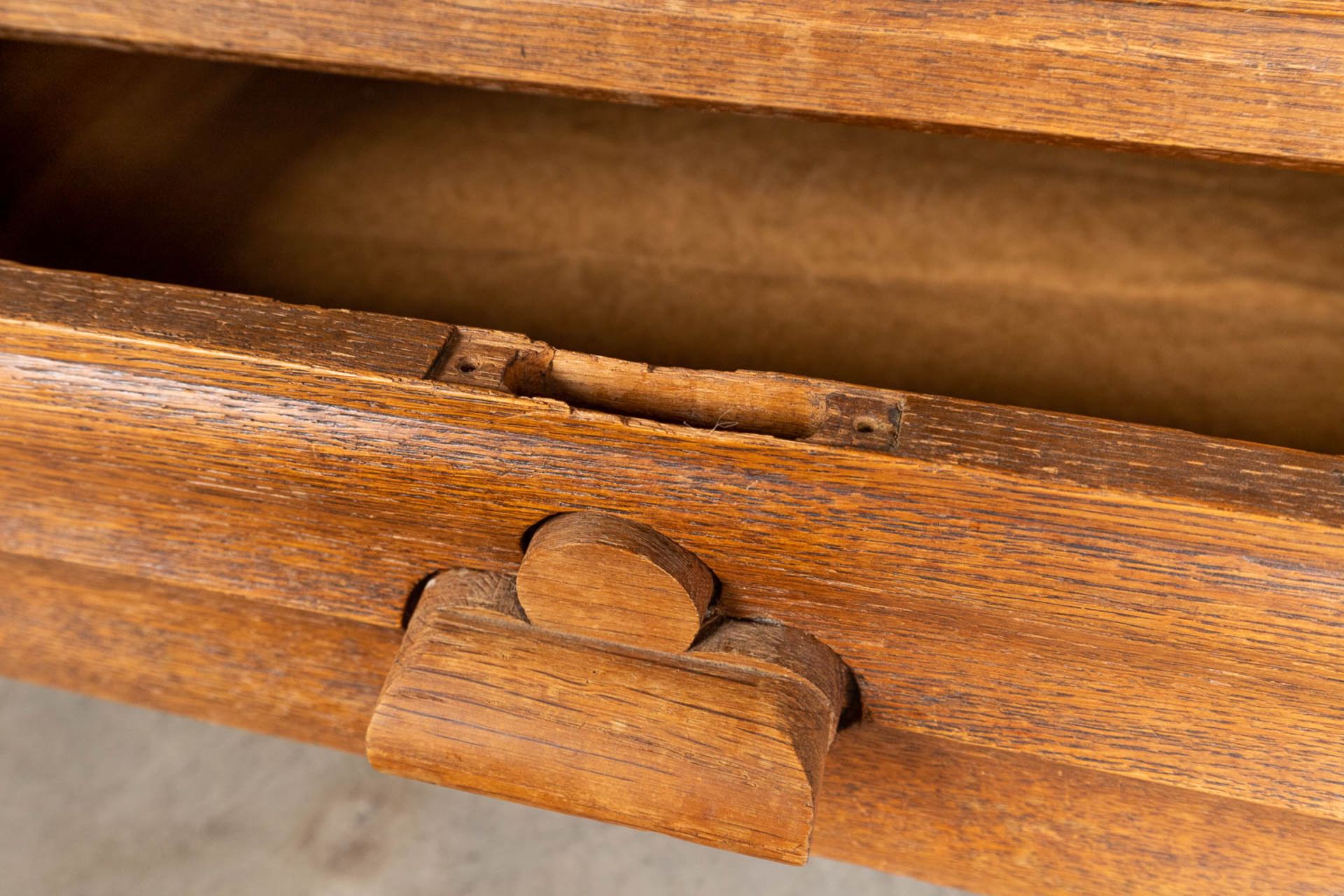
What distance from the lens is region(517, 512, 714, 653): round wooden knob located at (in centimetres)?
55

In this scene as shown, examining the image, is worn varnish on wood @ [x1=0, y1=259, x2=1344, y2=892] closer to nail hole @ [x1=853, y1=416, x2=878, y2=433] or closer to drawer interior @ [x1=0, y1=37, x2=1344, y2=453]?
nail hole @ [x1=853, y1=416, x2=878, y2=433]

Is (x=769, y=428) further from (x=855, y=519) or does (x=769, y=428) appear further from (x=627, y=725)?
(x=627, y=725)

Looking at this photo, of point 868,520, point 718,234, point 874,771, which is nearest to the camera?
point 868,520

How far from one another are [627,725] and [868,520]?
18 cm

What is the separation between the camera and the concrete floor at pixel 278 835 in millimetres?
1159

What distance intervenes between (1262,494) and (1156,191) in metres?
0.48

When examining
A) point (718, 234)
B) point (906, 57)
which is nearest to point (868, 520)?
point (906, 57)

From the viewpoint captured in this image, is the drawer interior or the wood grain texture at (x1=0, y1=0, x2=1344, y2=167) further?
the drawer interior

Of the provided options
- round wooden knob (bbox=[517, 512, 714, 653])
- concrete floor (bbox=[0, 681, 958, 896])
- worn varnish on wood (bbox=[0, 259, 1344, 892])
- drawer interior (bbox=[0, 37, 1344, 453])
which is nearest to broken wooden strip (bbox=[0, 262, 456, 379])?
worn varnish on wood (bbox=[0, 259, 1344, 892])

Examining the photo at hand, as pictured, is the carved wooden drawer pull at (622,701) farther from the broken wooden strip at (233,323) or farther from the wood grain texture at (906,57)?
the wood grain texture at (906,57)

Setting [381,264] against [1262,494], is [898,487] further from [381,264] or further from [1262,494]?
[381,264]

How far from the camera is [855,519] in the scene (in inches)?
20.5

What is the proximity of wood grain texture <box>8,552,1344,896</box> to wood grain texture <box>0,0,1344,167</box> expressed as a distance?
1.22 ft

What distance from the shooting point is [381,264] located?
85cm
